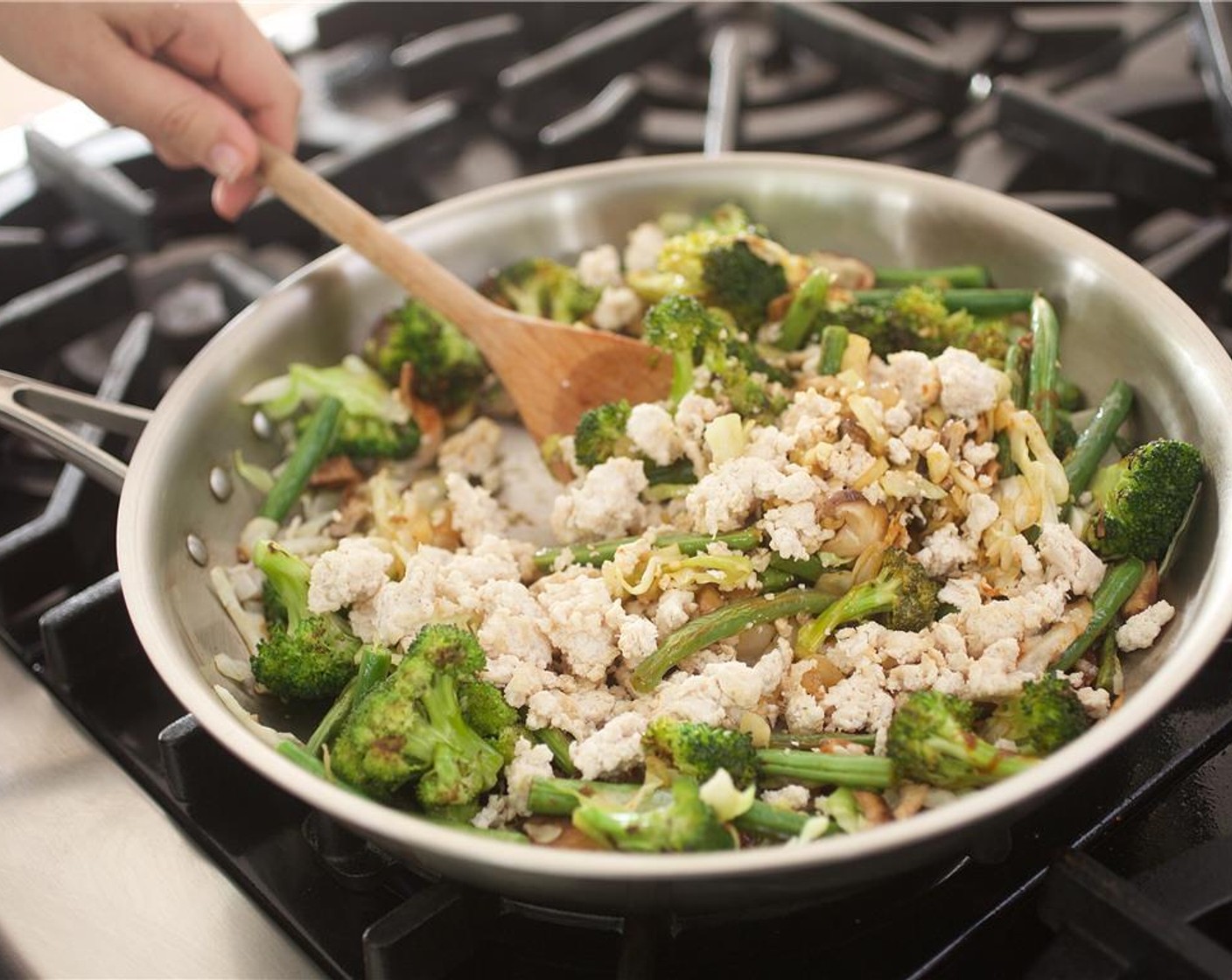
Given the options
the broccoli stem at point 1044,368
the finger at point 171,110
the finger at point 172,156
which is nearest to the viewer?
the broccoli stem at point 1044,368

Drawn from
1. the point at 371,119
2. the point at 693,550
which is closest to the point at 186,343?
the point at 371,119

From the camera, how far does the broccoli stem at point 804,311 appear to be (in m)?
1.57

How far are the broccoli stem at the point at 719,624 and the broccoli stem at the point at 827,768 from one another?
5.3 inches

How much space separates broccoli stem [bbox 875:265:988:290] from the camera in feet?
5.33

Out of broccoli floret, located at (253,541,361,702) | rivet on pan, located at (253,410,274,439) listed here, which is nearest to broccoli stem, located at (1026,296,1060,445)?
broccoli floret, located at (253,541,361,702)

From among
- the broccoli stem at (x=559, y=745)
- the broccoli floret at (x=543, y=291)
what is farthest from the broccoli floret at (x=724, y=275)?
the broccoli stem at (x=559, y=745)

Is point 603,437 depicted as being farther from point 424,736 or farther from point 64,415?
point 64,415

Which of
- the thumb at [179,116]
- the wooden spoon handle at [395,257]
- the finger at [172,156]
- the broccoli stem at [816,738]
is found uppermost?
the thumb at [179,116]

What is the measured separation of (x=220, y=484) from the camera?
1502mm

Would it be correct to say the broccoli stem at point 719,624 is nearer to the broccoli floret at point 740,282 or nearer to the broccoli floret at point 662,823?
the broccoli floret at point 662,823

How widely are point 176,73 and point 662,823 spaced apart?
3.79 feet

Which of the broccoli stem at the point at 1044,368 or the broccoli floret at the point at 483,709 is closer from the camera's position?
the broccoli floret at the point at 483,709

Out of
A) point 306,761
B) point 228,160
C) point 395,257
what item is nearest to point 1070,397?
point 395,257

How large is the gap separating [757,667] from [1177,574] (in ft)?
1.47
